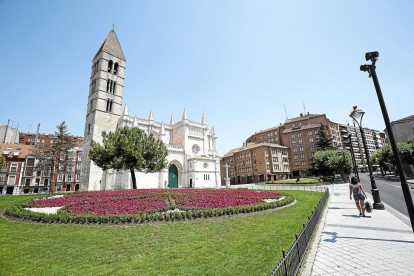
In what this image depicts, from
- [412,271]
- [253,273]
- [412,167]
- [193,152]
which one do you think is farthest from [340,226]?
[412,167]

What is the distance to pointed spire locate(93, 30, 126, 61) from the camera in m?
43.6

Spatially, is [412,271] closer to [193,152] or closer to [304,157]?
[193,152]

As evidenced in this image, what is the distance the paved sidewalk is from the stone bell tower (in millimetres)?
39116

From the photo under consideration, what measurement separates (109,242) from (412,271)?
821cm

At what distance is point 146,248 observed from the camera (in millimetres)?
5957

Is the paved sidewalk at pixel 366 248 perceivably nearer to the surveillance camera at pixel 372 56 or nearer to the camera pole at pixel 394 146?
the camera pole at pixel 394 146

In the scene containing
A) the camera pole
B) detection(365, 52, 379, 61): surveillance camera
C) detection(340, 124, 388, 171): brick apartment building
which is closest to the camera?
the camera pole

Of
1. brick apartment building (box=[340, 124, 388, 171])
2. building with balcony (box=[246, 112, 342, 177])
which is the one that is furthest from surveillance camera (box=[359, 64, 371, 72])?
brick apartment building (box=[340, 124, 388, 171])

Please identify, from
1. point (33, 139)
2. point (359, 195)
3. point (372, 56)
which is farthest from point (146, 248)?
point (33, 139)

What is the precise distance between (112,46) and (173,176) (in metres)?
33.8

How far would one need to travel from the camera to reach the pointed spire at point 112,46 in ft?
143

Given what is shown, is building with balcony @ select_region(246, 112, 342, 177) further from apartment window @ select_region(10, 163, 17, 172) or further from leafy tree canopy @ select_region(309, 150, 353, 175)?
apartment window @ select_region(10, 163, 17, 172)

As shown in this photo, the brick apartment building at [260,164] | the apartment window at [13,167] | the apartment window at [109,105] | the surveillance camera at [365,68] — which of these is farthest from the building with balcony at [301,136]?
the apartment window at [13,167]

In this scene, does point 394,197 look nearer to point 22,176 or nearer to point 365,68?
point 365,68
